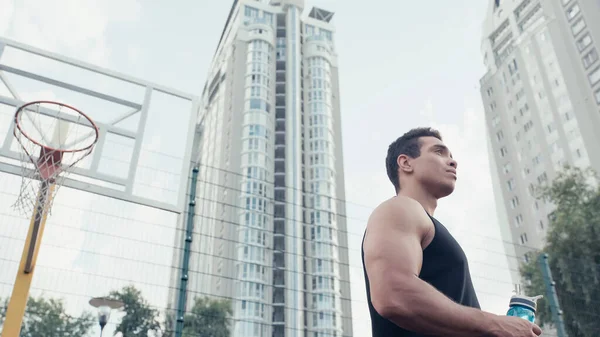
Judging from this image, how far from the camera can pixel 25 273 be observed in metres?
6.02

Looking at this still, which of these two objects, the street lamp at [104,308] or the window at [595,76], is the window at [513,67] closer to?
the window at [595,76]

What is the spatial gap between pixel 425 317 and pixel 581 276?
44.0 feet

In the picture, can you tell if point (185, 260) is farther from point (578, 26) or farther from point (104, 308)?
point (578, 26)

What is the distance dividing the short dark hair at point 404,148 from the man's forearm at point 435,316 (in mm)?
583

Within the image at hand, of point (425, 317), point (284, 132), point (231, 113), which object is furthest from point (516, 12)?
point (425, 317)

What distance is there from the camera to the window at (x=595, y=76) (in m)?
34.3

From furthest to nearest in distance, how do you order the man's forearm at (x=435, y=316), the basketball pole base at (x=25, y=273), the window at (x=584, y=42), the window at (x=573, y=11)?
the window at (x=573, y=11)
the window at (x=584, y=42)
the basketball pole base at (x=25, y=273)
the man's forearm at (x=435, y=316)

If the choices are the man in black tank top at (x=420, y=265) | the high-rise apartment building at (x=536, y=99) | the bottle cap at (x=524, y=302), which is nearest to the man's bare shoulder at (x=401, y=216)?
the man in black tank top at (x=420, y=265)

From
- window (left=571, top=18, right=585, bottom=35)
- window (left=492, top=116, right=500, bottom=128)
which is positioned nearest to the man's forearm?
window (left=571, top=18, right=585, bottom=35)

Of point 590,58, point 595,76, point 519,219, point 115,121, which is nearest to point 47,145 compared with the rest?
point 115,121

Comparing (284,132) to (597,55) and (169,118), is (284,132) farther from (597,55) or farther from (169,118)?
(169,118)

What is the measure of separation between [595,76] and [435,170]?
37.8 m

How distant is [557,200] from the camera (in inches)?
837

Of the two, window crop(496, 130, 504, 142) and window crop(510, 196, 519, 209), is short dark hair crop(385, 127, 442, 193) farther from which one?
window crop(496, 130, 504, 142)
